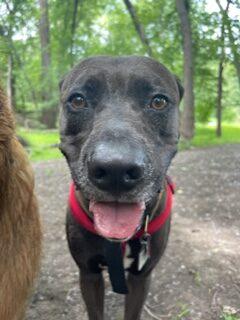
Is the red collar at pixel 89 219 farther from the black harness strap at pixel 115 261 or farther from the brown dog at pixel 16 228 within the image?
the brown dog at pixel 16 228

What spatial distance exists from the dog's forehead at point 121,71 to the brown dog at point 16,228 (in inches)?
39.4

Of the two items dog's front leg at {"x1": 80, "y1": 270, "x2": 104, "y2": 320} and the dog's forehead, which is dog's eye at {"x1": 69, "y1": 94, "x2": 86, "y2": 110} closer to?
the dog's forehead

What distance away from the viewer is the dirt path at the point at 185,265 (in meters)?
4.31

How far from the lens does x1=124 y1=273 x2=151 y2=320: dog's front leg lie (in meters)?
3.80

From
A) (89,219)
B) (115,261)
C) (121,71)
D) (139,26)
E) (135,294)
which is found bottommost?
(135,294)

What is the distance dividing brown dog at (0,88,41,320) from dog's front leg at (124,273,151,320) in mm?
1132

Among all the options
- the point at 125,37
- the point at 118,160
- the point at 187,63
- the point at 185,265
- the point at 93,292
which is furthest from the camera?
the point at 125,37

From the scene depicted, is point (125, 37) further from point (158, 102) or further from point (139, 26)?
Result: point (158, 102)

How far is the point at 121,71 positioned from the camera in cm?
331

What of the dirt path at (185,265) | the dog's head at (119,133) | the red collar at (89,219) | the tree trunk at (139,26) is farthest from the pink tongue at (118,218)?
the tree trunk at (139,26)

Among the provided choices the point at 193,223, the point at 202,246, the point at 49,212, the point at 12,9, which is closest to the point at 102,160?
the point at 12,9

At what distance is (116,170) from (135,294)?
5.59 ft

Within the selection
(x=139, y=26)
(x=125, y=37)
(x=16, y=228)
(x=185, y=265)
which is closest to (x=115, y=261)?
(x=16, y=228)

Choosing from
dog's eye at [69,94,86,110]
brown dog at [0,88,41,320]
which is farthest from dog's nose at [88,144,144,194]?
dog's eye at [69,94,86,110]
